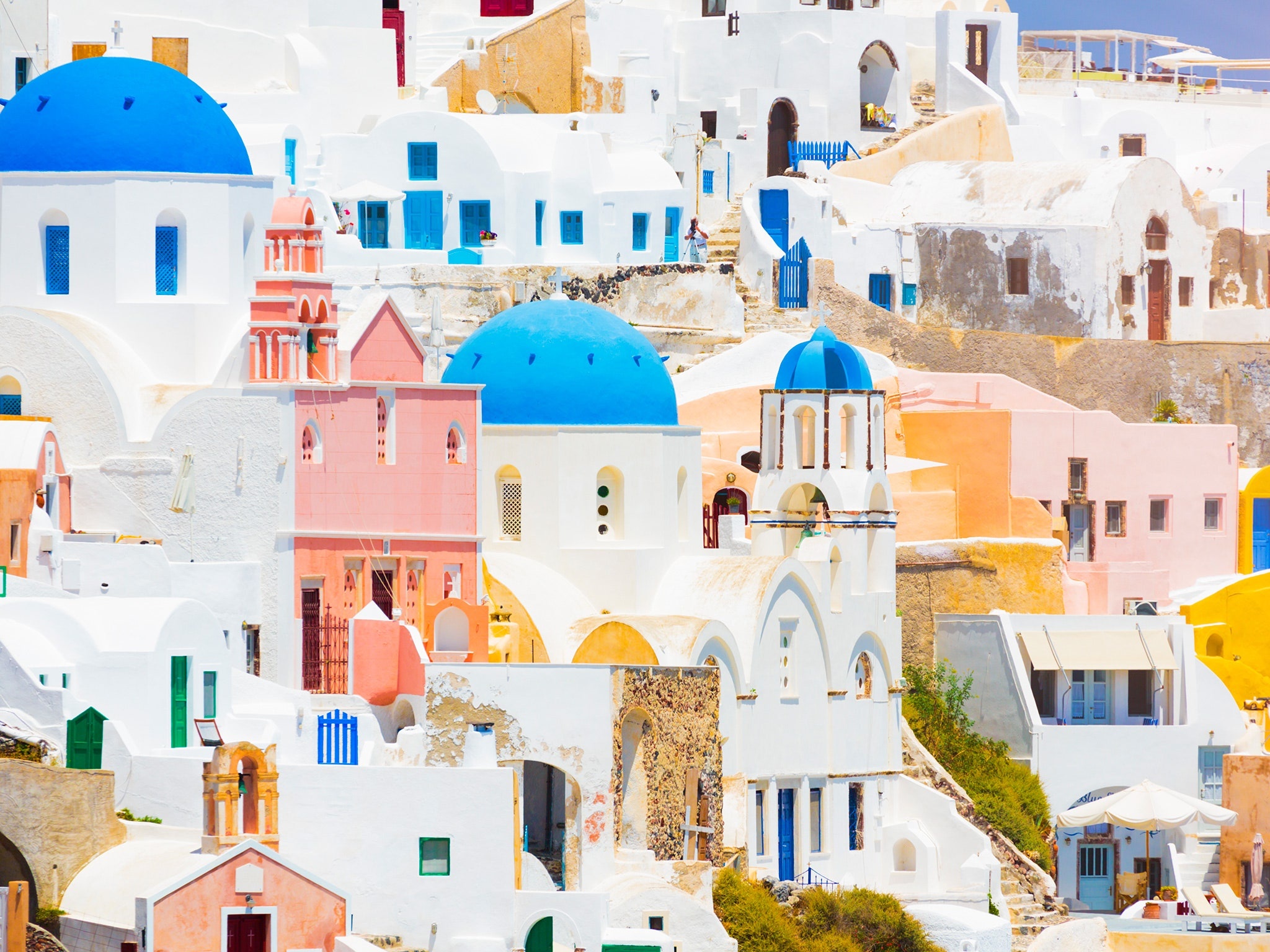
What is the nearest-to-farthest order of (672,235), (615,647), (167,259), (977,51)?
(615,647) < (167,259) < (672,235) < (977,51)

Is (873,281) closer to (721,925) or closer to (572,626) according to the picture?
(572,626)

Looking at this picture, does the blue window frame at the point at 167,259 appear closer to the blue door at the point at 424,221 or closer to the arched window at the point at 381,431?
the arched window at the point at 381,431

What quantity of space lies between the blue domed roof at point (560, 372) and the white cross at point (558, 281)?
3.95 ft

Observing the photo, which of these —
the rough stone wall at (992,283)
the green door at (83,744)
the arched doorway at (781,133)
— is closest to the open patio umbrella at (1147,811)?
the rough stone wall at (992,283)

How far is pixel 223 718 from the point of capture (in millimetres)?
44219

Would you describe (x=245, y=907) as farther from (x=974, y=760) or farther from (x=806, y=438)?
(x=974, y=760)

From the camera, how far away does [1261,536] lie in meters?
62.0

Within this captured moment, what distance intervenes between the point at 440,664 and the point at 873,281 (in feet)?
76.6

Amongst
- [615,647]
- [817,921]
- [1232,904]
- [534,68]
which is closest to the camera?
[817,921]

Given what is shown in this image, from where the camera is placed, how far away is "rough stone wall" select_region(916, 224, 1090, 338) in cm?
6562

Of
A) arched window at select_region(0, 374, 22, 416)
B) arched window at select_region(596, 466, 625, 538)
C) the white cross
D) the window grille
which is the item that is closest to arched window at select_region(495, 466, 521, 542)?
the window grille

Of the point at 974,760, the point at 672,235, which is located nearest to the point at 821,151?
the point at 672,235

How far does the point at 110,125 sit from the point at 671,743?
12307mm

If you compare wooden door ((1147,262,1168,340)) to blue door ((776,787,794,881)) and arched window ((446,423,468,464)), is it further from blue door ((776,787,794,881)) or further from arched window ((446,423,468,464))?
arched window ((446,423,468,464))
